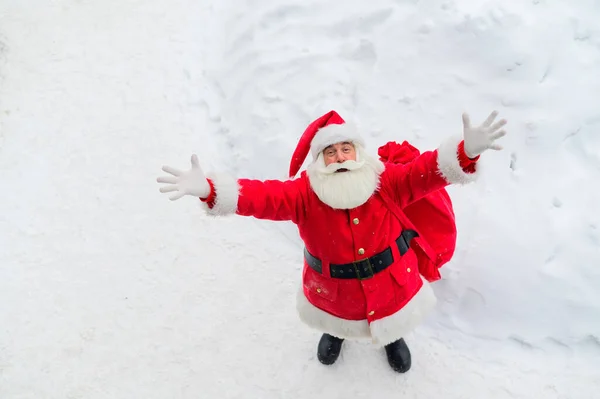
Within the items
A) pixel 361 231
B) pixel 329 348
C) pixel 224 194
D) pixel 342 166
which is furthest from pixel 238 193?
pixel 329 348

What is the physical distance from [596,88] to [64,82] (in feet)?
12.4

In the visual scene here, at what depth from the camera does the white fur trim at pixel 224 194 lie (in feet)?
6.77

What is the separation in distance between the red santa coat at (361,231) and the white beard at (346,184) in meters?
0.10

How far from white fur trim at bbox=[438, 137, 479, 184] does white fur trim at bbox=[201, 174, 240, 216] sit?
81cm

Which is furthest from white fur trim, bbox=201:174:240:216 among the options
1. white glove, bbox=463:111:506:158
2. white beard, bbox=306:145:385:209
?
white glove, bbox=463:111:506:158

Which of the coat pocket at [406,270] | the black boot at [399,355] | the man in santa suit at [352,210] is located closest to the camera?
the man in santa suit at [352,210]

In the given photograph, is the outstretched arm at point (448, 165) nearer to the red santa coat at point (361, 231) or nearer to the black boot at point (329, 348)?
the red santa coat at point (361, 231)

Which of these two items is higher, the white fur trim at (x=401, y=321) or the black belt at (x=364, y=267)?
the black belt at (x=364, y=267)

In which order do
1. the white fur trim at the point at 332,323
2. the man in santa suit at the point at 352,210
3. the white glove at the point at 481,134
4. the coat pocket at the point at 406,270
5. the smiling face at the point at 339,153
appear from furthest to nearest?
1. the white fur trim at the point at 332,323
2. the coat pocket at the point at 406,270
3. the smiling face at the point at 339,153
4. the man in santa suit at the point at 352,210
5. the white glove at the point at 481,134

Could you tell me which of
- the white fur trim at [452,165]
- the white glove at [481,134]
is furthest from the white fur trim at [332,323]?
the white glove at [481,134]

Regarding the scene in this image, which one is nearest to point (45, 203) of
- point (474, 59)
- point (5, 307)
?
point (5, 307)

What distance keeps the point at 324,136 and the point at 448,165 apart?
Result: 0.51 m

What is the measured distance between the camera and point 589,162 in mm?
3000

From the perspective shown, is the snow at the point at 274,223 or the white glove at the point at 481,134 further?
the snow at the point at 274,223
